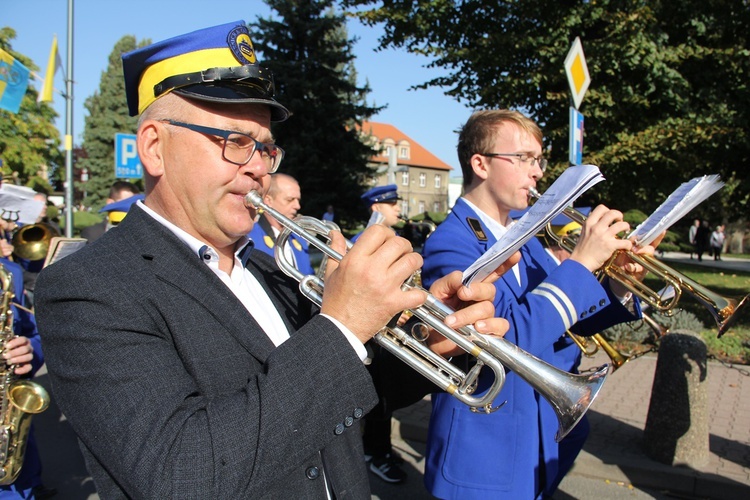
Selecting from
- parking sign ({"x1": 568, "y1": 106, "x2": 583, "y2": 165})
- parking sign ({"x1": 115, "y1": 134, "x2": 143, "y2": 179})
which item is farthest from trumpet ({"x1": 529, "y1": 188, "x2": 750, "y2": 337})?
parking sign ({"x1": 115, "y1": 134, "x2": 143, "y2": 179})

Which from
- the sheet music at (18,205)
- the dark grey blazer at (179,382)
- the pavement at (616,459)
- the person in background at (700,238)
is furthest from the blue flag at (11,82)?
the person in background at (700,238)

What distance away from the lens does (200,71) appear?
5.28ft

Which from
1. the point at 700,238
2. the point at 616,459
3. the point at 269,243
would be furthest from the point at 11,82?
the point at 700,238

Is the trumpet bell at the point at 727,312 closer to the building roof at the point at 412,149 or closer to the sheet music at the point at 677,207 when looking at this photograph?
the sheet music at the point at 677,207

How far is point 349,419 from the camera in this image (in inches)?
52.6

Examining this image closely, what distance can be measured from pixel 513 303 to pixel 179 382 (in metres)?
1.41

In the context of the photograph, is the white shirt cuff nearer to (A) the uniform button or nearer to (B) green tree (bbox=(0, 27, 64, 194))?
(A) the uniform button

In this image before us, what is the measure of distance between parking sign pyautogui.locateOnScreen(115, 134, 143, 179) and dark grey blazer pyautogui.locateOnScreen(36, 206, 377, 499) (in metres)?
10.5

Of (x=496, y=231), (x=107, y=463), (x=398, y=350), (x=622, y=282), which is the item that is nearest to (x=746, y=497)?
(x=622, y=282)

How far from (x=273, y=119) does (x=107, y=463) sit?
116 centimetres

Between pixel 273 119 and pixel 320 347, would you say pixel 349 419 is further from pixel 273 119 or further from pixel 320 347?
pixel 273 119

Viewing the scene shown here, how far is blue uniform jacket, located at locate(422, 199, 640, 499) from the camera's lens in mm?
2162

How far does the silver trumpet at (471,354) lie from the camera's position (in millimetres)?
1608

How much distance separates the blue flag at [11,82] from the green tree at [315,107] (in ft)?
45.8
